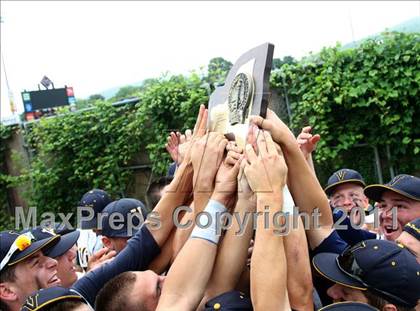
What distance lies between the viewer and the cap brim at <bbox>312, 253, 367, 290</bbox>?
172 centimetres

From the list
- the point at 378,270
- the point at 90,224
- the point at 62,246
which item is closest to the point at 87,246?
the point at 90,224

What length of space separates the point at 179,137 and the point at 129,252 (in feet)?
2.33

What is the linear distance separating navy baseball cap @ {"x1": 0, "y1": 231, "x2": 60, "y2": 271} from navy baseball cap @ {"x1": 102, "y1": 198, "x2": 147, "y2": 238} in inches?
20.0

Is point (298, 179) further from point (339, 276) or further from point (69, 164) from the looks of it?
point (69, 164)

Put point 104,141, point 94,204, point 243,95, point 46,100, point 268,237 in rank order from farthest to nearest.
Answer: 1. point 46,100
2. point 104,141
3. point 94,204
4. point 243,95
5. point 268,237

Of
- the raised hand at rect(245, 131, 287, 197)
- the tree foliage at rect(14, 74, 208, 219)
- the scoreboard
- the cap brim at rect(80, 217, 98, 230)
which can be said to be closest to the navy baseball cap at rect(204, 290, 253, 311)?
the raised hand at rect(245, 131, 287, 197)

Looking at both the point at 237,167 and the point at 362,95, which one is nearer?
the point at 237,167

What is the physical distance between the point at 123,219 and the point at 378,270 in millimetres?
1999

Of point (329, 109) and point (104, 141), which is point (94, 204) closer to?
point (329, 109)

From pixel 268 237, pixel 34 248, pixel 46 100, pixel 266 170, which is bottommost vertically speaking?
pixel 34 248

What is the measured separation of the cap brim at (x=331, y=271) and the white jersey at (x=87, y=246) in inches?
117

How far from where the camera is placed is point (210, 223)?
5.17 feet

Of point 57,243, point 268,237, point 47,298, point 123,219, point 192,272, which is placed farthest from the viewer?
point 123,219

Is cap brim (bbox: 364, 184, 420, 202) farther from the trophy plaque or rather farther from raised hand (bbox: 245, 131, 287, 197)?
raised hand (bbox: 245, 131, 287, 197)
